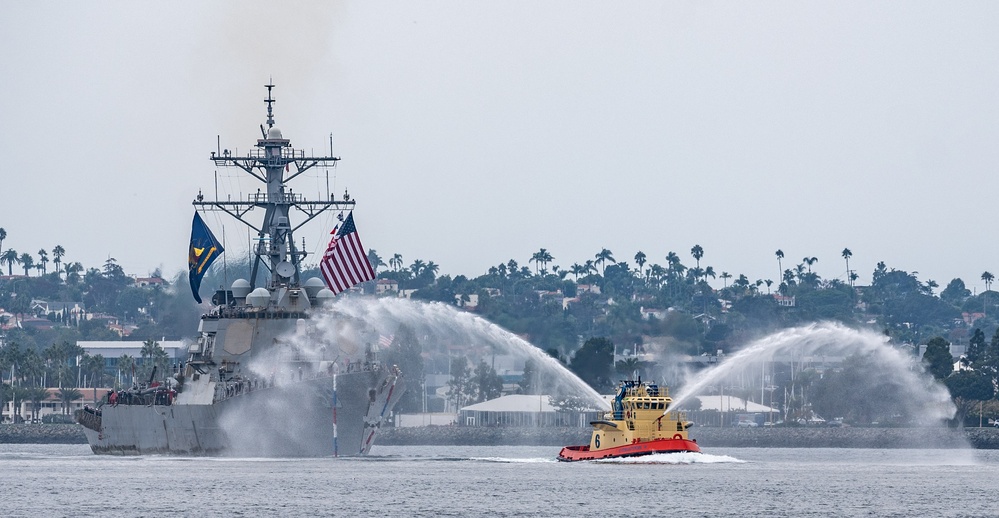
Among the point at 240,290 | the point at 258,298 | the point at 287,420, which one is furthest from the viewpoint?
the point at 240,290

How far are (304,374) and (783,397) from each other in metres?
96.2

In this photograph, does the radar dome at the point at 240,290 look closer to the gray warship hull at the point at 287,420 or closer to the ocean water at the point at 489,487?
the gray warship hull at the point at 287,420

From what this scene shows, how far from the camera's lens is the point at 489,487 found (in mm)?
92375

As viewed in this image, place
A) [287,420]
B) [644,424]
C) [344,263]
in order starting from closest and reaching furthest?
[644,424]
[287,420]
[344,263]

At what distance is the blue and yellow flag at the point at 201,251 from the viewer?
10925 cm

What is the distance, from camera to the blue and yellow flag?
358 ft

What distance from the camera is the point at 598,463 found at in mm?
107875

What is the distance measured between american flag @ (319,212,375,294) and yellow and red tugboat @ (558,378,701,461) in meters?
17.5

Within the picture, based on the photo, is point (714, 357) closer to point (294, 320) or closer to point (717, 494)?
point (294, 320)

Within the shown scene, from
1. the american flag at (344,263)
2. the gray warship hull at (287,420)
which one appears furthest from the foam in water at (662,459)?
the american flag at (344,263)

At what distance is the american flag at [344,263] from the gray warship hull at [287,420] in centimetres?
538

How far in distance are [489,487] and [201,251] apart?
27.0 metres

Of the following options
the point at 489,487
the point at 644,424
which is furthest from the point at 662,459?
the point at 489,487

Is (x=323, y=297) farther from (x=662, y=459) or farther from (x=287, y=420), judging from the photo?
(x=662, y=459)
